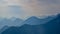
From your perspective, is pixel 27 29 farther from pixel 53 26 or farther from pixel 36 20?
pixel 53 26

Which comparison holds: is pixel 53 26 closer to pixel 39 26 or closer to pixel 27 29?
pixel 39 26

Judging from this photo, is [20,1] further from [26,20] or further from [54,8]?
[54,8]

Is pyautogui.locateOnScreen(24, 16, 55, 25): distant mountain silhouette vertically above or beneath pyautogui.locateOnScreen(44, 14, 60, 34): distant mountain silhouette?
above

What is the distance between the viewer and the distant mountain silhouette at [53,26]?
39.7 inches

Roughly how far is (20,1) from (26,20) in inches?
6.6

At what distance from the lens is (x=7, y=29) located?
1033mm

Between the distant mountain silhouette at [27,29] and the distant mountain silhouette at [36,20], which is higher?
the distant mountain silhouette at [36,20]

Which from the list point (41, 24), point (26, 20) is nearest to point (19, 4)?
point (26, 20)

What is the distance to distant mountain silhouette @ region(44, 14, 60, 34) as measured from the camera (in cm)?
101

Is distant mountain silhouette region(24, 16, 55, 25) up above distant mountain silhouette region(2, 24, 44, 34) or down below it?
above

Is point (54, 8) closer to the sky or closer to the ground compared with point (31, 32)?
closer to the sky

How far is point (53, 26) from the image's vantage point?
1.01m

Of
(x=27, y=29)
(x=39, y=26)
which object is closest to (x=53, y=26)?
(x=39, y=26)

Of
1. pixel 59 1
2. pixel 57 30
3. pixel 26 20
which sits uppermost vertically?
pixel 59 1
